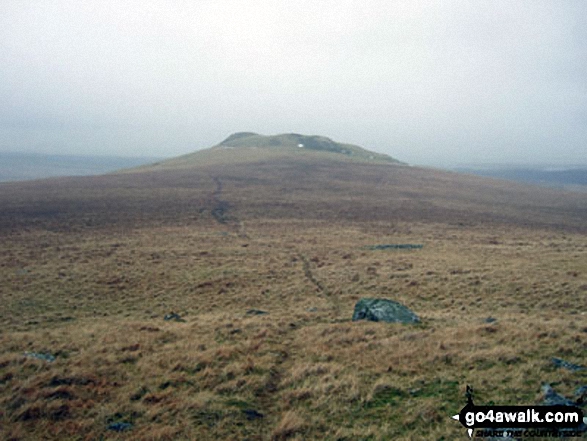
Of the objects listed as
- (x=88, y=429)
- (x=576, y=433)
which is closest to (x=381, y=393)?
(x=576, y=433)

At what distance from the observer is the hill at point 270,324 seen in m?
8.63

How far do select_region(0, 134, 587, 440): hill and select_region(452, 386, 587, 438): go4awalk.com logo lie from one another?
47 cm

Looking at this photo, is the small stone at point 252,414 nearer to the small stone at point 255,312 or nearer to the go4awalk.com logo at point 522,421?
the go4awalk.com logo at point 522,421

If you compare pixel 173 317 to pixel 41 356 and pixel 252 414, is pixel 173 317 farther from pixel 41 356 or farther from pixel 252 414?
pixel 252 414

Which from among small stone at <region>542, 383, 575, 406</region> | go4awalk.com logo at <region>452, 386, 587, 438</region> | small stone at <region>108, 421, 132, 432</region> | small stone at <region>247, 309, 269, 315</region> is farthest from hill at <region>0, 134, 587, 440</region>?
go4awalk.com logo at <region>452, 386, 587, 438</region>

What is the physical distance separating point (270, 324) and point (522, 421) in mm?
9726

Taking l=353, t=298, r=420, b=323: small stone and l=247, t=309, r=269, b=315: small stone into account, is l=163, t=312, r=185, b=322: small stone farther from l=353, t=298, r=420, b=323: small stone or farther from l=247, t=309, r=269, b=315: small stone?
l=353, t=298, r=420, b=323: small stone

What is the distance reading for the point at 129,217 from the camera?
4912cm

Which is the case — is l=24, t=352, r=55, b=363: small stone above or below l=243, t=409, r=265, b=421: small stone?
below

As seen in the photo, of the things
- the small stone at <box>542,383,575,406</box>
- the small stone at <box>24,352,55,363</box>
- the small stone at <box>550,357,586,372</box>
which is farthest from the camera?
the small stone at <box>24,352,55,363</box>

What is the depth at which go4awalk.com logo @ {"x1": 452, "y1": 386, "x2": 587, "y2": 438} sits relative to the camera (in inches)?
277

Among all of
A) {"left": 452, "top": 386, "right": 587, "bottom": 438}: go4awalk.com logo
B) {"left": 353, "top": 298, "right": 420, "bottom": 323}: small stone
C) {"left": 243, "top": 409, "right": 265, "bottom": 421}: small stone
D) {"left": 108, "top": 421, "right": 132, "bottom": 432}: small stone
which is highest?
{"left": 452, "top": 386, "right": 587, "bottom": 438}: go4awalk.com logo

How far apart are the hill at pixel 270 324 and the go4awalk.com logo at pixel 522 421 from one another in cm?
47

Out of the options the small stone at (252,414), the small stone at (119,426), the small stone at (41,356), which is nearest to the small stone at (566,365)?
the small stone at (252,414)
